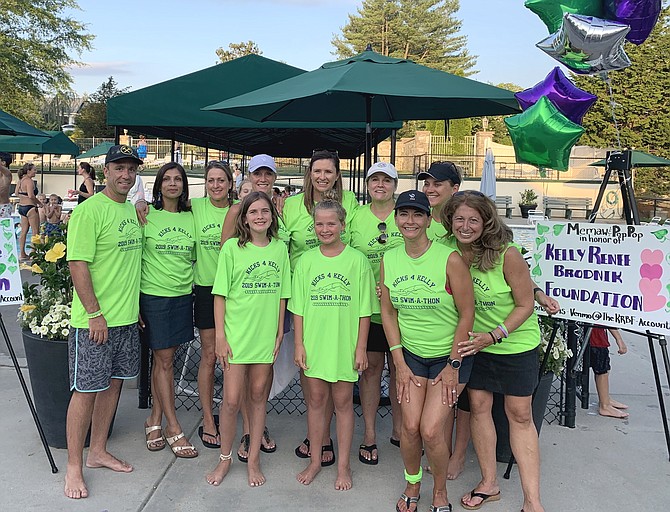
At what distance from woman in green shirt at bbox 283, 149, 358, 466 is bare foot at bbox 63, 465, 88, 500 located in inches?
48.3

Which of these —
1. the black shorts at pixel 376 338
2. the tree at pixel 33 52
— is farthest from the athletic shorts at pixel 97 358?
the tree at pixel 33 52

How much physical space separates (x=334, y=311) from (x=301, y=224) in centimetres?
69

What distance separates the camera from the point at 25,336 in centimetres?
366

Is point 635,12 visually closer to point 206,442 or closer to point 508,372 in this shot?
point 508,372

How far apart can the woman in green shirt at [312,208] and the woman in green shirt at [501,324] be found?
2.60 ft

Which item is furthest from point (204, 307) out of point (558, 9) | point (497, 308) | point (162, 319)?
point (558, 9)

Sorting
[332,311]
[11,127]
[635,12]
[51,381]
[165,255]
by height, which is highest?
[635,12]

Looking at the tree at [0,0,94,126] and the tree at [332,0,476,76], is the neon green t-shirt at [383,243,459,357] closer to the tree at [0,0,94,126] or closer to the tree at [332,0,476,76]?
the tree at [0,0,94,126]

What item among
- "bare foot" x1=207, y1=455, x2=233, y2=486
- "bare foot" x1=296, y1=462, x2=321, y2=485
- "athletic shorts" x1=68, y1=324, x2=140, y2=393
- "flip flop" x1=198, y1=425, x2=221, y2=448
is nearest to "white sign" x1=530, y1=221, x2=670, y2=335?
"bare foot" x1=296, y1=462, x2=321, y2=485

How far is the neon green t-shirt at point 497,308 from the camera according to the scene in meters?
2.94

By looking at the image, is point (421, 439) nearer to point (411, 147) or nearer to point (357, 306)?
point (357, 306)

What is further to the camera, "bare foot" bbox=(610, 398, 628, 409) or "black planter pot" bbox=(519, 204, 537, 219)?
"black planter pot" bbox=(519, 204, 537, 219)

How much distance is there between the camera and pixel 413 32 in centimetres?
4947

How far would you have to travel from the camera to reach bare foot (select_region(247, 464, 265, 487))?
3.27 metres
